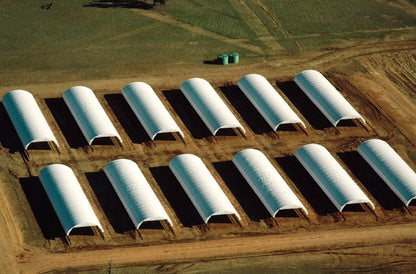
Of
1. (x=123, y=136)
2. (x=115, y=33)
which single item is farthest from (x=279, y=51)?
(x=123, y=136)

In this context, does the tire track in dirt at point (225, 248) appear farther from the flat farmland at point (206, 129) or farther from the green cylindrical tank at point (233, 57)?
the green cylindrical tank at point (233, 57)

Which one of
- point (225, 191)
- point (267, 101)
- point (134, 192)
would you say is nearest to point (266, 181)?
point (225, 191)

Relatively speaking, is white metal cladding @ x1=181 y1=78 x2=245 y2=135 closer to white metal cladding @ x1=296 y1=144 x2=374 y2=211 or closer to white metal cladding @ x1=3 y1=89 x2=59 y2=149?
white metal cladding @ x1=296 y1=144 x2=374 y2=211

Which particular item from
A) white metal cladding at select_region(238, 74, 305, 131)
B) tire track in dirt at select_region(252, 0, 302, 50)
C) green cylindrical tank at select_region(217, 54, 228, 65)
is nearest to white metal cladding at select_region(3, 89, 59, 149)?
white metal cladding at select_region(238, 74, 305, 131)

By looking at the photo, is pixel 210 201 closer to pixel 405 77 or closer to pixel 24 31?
pixel 405 77

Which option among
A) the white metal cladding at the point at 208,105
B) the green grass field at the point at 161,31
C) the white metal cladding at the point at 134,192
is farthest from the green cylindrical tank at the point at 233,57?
the white metal cladding at the point at 134,192

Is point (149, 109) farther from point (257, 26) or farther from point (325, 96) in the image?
point (257, 26)
